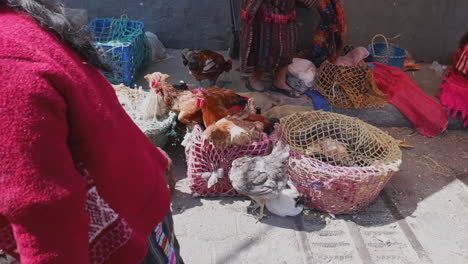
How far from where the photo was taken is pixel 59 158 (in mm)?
992

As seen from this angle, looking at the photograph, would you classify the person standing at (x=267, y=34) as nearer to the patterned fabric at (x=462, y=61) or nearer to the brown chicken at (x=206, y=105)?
the brown chicken at (x=206, y=105)

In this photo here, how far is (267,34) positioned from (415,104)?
6.09 ft

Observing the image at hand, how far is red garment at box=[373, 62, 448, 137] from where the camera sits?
4.70 m

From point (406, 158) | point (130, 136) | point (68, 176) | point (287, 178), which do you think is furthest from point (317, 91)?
point (68, 176)

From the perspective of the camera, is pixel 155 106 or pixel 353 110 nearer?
pixel 155 106

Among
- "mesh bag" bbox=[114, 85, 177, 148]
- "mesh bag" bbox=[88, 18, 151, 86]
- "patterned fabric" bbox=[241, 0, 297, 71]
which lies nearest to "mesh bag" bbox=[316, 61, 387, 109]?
"patterned fabric" bbox=[241, 0, 297, 71]

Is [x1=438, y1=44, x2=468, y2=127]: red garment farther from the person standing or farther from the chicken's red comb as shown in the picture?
the chicken's red comb

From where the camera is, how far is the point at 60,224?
1.00 meters

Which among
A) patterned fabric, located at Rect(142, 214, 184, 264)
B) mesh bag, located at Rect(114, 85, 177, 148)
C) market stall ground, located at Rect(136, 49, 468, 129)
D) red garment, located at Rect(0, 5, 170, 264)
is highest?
red garment, located at Rect(0, 5, 170, 264)

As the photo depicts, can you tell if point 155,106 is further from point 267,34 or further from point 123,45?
point 267,34

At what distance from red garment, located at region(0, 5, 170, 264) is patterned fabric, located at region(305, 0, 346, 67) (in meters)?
4.16

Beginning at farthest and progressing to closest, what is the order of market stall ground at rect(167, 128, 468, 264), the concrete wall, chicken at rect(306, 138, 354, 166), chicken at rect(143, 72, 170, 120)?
the concrete wall < chicken at rect(143, 72, 170, 120) < chicken at rect(306, 138, 354, 166) < market stall ground at rect(167, 128, 468, 264)

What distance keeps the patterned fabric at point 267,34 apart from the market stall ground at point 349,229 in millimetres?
1357

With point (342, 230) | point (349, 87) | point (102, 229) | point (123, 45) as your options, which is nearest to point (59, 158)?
point (102, 229)
